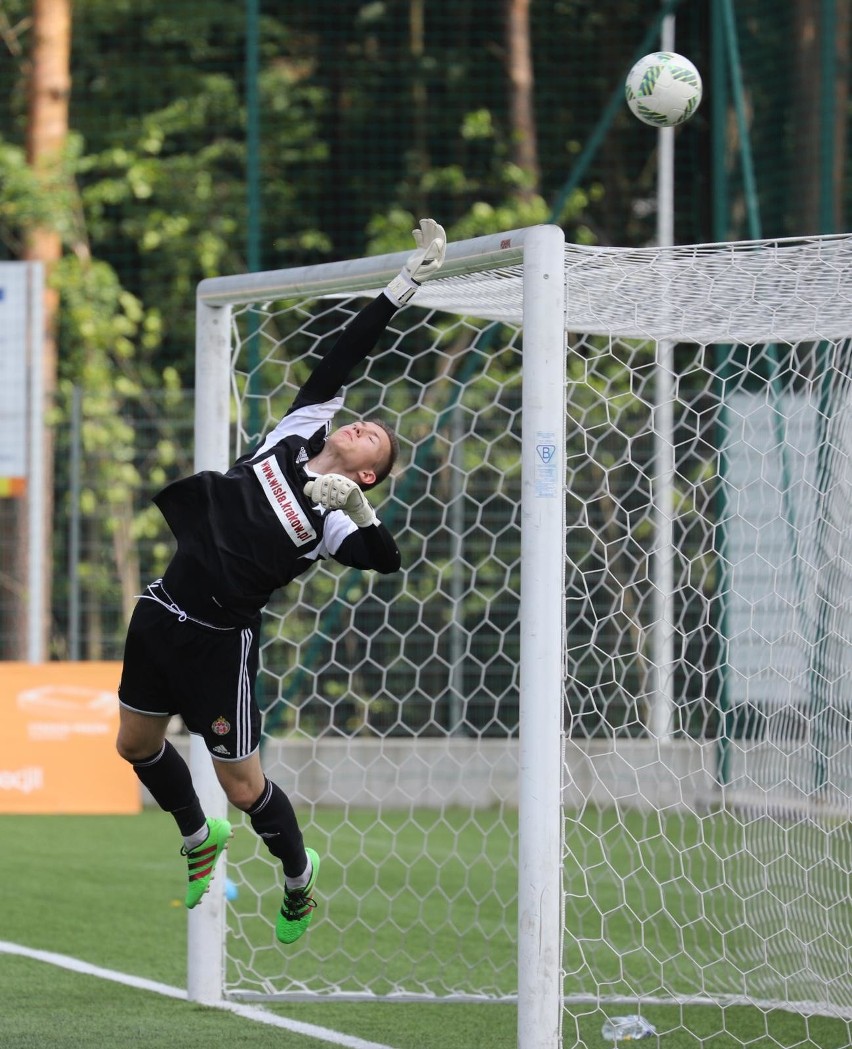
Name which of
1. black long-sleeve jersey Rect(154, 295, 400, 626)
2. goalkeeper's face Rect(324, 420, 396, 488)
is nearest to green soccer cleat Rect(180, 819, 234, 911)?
black long-sleeve jersey Rect(154, 295, 400, 626)

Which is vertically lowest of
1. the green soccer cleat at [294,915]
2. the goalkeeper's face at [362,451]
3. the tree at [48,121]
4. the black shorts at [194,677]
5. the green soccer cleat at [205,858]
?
the green soccer cleat at [294,915]

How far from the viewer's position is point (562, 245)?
511 centimetres

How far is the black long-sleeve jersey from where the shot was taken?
205 inches

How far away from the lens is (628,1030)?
580 cm

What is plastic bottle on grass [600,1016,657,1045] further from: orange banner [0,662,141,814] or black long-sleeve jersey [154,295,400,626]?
orange banner [0,662,141,814]

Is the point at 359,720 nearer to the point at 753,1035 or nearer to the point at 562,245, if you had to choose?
the point at 753,1035

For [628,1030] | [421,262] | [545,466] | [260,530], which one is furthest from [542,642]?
[628,1030]

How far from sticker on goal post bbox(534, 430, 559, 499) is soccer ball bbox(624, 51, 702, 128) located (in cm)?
140

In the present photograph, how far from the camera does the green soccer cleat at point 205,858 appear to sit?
5.61 metres

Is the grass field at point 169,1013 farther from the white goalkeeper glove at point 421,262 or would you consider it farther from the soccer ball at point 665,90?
the soccer ball at point 665,90

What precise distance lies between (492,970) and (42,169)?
9.79 metres

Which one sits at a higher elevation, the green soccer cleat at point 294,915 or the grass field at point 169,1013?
the green soccer cleat at point 294,915

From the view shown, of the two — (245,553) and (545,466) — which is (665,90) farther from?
(245,553)

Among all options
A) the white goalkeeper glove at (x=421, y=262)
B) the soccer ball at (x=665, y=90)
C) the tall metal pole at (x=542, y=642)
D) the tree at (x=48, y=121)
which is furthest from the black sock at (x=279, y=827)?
the tree at (x=48, y=121)
